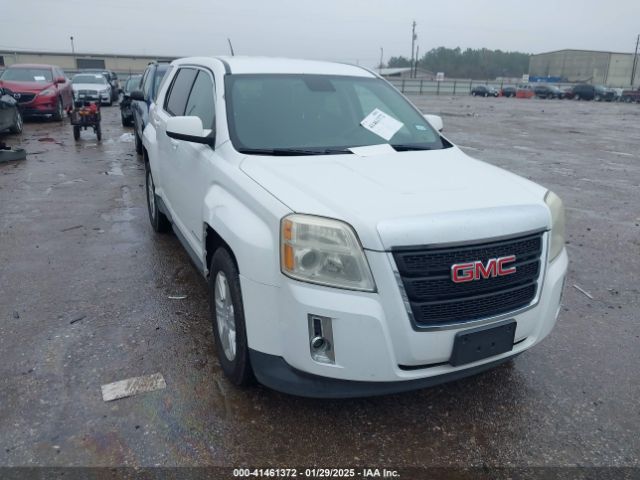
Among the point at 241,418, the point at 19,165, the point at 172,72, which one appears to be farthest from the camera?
the point at 19,165

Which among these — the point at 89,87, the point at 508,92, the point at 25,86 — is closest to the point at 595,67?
the point at 508,92

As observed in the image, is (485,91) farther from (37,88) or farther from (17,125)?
(17,125)

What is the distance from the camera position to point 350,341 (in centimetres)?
229

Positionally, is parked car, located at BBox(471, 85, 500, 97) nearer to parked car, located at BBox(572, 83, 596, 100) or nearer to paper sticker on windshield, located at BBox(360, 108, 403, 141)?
parked car, located at BBox(572, 83, 596, 100)

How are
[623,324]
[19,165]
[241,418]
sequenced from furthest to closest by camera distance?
[19,165], [623,324], [241,418]

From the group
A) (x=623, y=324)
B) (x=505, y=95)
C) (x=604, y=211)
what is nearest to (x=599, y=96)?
(x=505, y=95)

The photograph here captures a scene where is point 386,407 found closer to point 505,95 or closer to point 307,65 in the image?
point 307,65

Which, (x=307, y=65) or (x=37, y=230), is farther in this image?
(x=37, y=230)

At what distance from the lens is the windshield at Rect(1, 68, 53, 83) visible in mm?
15531

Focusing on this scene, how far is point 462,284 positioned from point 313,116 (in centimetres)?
179

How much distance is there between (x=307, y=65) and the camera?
4176mm

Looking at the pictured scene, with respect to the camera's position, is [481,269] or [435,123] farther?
[435,123]

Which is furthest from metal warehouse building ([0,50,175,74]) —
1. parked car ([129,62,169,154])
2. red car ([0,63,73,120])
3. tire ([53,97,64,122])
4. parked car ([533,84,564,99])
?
parked car ([129,62,169,154])

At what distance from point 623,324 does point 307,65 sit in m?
3.18
